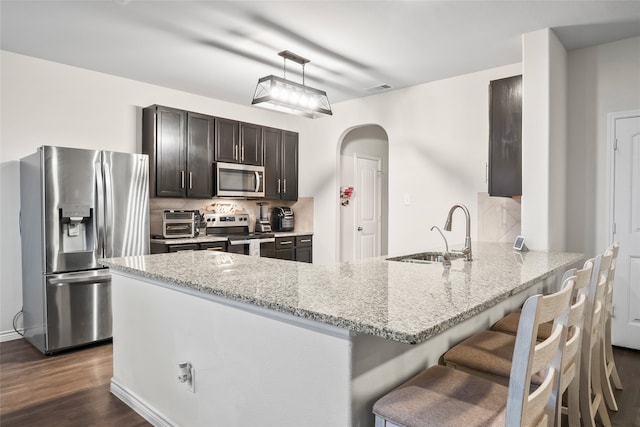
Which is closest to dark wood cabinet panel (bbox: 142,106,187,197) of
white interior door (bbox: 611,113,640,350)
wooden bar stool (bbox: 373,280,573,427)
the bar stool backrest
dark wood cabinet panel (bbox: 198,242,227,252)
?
dark wood cabinet panel (bbox: 198,242,227,252)

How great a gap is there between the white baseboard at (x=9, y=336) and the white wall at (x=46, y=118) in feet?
0.07

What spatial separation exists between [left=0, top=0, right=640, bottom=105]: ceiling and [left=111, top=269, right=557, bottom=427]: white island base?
6.26 ft

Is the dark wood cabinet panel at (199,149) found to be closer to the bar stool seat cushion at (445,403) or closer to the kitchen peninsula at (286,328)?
the kitchen peninsula at (286,328)

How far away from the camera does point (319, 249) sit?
5711 millimetres

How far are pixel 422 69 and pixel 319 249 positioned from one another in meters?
2.78

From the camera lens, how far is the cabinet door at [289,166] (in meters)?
5.64

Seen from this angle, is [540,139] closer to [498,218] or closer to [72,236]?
[498,218]

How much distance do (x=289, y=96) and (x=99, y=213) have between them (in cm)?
197

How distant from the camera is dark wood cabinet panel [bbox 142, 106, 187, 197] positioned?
4.30 meters

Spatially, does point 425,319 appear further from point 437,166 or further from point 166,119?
point 166,119

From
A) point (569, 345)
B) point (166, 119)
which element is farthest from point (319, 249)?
point (569, 345)

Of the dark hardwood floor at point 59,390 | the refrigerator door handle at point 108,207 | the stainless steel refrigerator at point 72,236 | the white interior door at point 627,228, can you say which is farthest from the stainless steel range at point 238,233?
the white interior door at point 627,228

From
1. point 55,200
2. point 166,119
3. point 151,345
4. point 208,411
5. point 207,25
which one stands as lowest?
point 208,411

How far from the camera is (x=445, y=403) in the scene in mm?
1207
